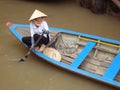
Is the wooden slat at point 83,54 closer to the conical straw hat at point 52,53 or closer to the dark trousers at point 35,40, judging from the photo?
the conical straw hat at point 52,53

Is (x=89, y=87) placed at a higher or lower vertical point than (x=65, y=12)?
lower

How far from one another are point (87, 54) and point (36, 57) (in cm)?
105

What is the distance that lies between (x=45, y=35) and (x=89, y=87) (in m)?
1.27

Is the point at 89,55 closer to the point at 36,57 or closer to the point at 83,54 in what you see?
the point at 83,54

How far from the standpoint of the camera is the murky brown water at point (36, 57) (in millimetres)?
4500

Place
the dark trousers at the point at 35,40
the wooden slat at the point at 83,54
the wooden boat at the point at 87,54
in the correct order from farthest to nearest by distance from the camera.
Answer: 1. the dark trousers at the point at 35,40
2. the wooden slat at the point at 83,54
3. the wooden boat at the point at 87,54

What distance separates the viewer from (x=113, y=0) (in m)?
6.21

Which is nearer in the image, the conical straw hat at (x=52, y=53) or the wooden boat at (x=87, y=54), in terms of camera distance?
the wooden boat at (x=87, y=54)

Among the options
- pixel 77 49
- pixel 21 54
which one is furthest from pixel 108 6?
pixel 21 54

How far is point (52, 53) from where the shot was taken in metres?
4.92

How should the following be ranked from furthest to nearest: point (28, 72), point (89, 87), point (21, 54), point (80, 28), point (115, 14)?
point (115, 14) < point (80, 28) < point (21, 54) < point (28, 72) < point (89, 87)

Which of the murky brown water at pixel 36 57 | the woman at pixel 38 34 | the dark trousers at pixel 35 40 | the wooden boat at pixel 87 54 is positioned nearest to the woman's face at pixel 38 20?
the woman at pixel 38 34

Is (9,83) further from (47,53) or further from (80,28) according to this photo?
(80,28)

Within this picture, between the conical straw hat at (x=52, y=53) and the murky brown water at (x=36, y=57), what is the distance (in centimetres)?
18
